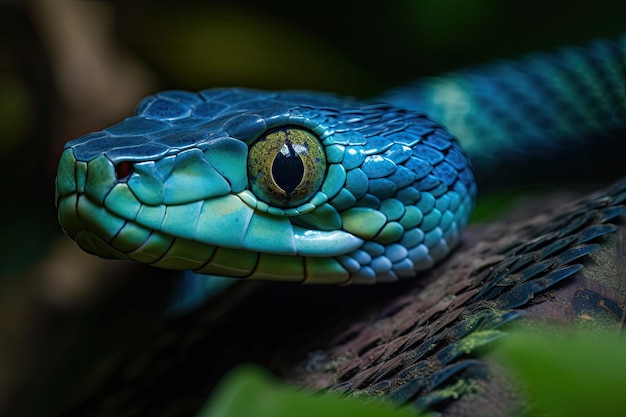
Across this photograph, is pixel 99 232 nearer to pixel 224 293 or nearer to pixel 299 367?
pixel 299 367

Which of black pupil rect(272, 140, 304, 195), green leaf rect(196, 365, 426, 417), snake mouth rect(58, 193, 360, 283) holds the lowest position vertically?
snake mouth rect(58, 193, 360, 283)

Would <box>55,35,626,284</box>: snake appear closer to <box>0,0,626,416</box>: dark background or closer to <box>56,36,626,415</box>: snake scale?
<box>56,36,626,415</box>: snake scale

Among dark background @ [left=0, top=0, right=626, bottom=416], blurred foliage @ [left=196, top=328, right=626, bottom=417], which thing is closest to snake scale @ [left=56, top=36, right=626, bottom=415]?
blurred foliage @ [left=196, top=328, right=626, bottom=417]

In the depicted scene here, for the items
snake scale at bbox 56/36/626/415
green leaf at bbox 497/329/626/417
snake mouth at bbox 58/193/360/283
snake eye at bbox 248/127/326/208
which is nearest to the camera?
green leaf at bbox 497/329/626/417

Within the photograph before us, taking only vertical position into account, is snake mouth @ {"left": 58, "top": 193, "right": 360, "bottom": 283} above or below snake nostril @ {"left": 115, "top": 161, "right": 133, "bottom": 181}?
below

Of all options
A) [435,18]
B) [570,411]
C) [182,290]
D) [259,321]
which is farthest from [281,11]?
[570,411]

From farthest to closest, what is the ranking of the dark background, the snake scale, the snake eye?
1. the dark background
2. the snake eye
3. the snake scale

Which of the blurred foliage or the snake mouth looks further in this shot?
the snake mouth

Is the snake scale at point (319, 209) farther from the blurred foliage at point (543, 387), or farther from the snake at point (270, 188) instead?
the blurred foliage at point (543, 387)
